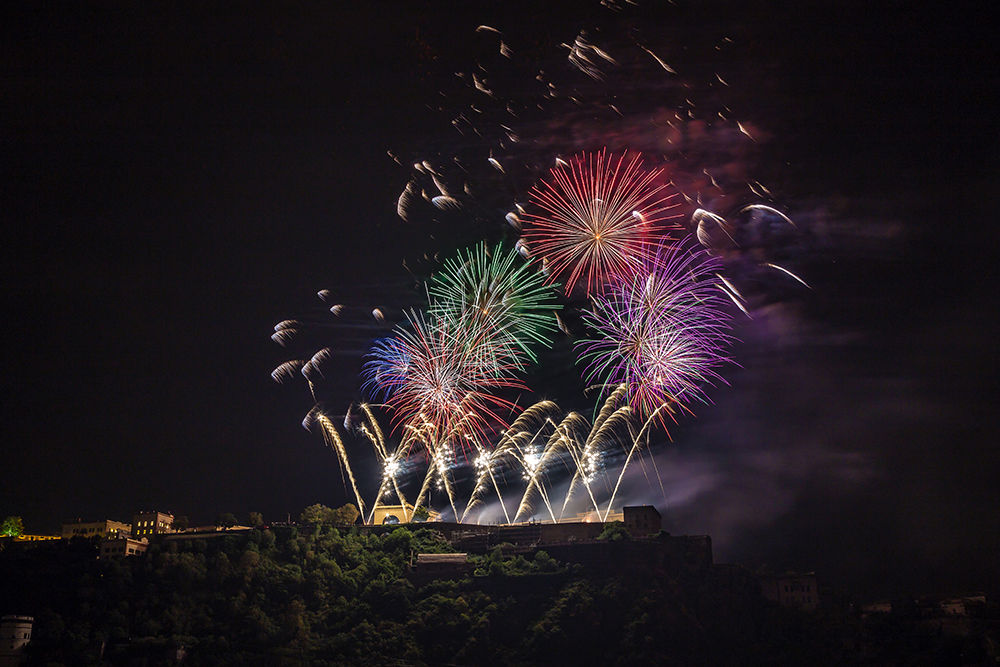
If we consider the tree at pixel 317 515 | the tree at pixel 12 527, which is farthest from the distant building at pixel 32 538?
the tree at pixel 317 515

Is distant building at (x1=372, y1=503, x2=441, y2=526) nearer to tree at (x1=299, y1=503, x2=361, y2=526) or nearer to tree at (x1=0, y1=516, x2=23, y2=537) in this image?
tree at (x1=299, y1=503, x2=361, y2=526)

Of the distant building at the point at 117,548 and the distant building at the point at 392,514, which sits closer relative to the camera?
the distant building at the point at 117,548

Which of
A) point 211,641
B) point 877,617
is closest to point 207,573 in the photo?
point 211,641

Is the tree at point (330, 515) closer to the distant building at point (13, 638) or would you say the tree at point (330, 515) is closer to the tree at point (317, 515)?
the tree at point (317, 515)

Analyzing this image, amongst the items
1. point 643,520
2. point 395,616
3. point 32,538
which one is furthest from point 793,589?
point 32,538

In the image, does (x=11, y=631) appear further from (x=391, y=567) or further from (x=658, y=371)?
(x=658, y=371)

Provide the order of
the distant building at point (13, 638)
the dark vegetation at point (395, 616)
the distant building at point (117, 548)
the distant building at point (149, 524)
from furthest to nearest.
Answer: the distant building at point (149, 524)
the distant building at point (117, 548)
the dark vegetation at point (395, 616)
the distant building at point (13, 638)

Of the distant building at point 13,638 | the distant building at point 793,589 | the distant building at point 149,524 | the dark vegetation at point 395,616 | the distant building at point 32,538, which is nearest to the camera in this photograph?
the distant building at point 13,638
